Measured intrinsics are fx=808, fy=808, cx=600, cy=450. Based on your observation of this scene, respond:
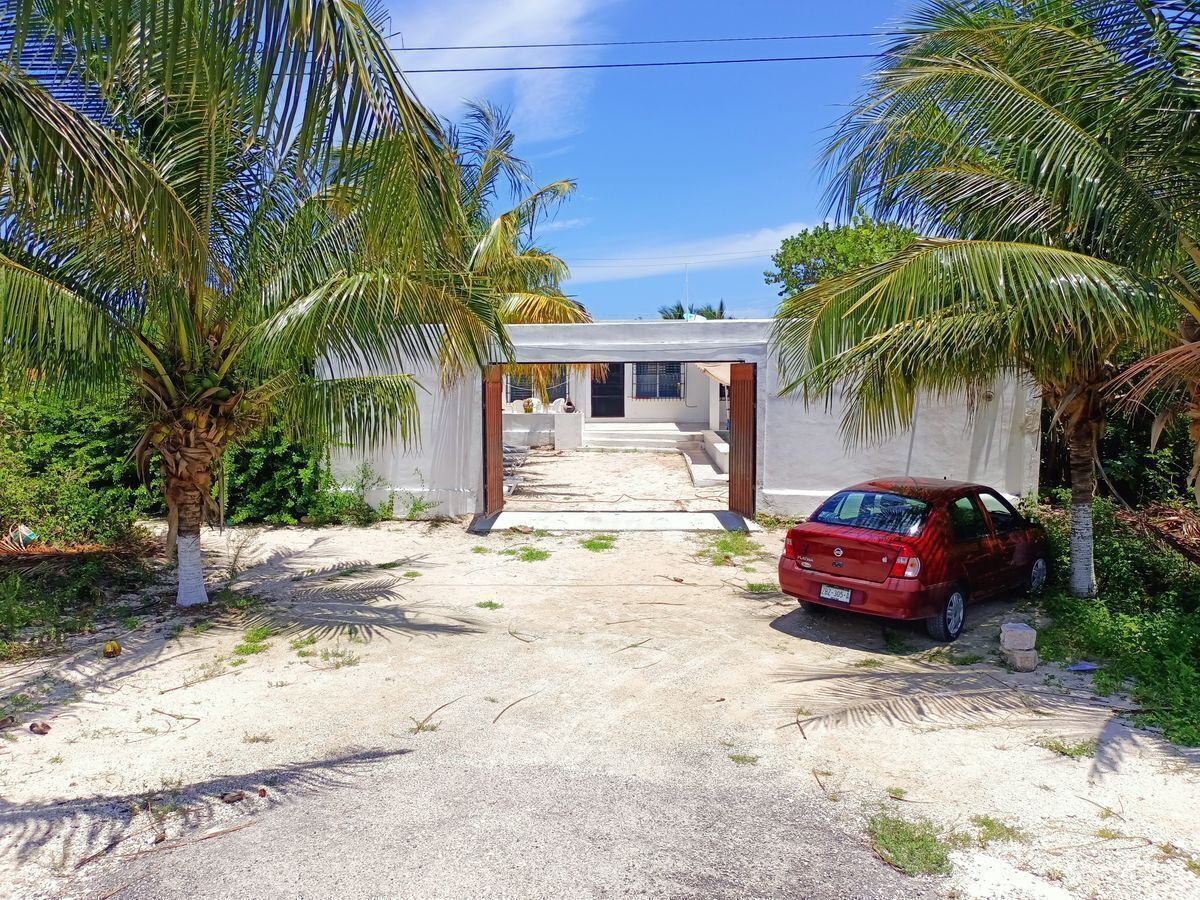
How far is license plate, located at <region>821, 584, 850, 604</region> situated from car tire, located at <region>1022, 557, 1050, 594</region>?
2.66 meters

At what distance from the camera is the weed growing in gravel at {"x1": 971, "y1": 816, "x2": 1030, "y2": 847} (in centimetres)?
418

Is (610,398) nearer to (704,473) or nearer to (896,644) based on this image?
(704,473)

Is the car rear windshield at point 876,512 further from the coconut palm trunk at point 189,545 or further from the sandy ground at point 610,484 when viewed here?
the sandy ground at point 610,484

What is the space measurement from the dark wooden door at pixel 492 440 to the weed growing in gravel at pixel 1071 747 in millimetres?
9951

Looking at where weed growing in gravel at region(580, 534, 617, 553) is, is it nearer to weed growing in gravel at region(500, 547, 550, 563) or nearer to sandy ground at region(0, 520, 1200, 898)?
weed growing in gravel at region(500, 547, 550, 563)

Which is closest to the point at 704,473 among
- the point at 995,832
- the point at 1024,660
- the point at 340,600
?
the point at 340,600

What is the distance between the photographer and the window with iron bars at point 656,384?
105 ft

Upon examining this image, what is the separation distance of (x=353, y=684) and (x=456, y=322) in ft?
10.6

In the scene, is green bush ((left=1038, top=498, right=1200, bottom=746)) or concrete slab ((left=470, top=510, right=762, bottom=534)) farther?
concrete slab ((left=470, top=510, right=762, bottom=534))

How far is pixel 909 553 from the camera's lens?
23.3ft

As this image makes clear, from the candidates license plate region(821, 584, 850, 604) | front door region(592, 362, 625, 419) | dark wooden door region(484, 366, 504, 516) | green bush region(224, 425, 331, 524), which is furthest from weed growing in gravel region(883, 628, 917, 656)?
front door region(592, 362, 625, 419)

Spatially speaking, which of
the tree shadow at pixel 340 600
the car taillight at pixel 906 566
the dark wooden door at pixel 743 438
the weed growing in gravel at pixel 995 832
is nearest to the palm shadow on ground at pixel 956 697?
the car taillight at pixel 906 566

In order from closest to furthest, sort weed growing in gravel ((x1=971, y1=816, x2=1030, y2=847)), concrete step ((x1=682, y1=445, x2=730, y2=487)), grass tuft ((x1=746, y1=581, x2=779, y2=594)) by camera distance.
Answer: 1. weed growing in gravel ((x1=971, y1=816, x2=1030, y2=847))
2. grass tuft ((x1=746, y1=581, x2=779, y2=594))
3. concrete step ((x1=682, y1=445, x2=730, y2=487))

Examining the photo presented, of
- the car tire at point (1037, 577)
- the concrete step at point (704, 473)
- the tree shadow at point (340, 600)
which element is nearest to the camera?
the tree shadow at point (340, 600)
